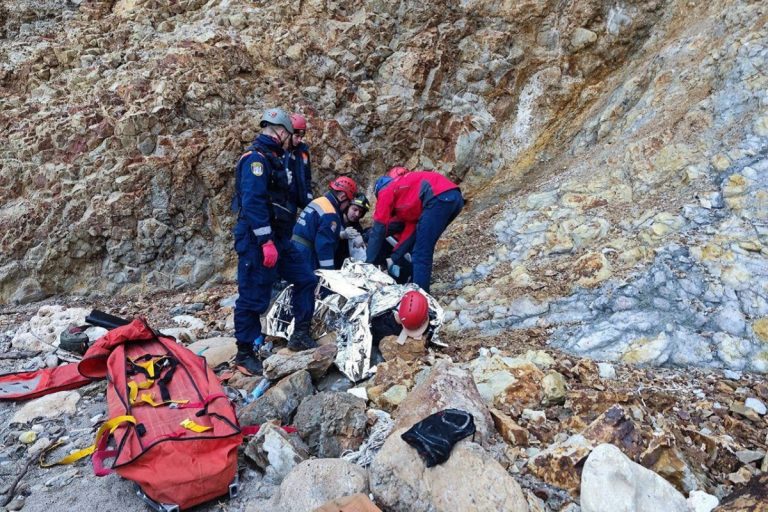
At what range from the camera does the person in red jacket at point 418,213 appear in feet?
17.6

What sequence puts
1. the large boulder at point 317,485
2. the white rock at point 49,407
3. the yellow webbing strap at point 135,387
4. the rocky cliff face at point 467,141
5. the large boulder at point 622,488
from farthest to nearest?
the rocky cliff face at point 467,141 < the white rock at point 49,407 < the yellow webbing strap at point 135,387 < the large boulder at point 317,485 < the large boulder at point 622,488

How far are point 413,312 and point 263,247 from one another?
52.1 inches

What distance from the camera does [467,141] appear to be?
25.1 feet

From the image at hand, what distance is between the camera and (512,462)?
2.90m

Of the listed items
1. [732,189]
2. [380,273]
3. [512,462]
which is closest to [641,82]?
[732,189]

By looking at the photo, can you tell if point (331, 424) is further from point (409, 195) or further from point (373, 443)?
point (409, 195)

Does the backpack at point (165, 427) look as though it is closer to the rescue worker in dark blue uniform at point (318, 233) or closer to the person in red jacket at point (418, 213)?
the rescue worker in dark blue uniform at point (318, 233)

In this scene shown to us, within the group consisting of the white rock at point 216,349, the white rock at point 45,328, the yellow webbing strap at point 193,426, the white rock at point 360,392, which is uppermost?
the yellow webbing strap at point 193,426

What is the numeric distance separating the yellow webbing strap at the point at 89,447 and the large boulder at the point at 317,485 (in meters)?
0.87

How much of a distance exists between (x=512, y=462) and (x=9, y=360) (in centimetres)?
449

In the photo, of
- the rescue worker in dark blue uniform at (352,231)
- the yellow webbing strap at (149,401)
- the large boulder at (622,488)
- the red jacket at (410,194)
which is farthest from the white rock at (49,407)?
→ the large boulder at (622,488)

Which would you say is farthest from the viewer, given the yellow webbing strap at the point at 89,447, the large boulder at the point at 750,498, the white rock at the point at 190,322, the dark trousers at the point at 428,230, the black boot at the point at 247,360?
the white rock at the point at 190,322

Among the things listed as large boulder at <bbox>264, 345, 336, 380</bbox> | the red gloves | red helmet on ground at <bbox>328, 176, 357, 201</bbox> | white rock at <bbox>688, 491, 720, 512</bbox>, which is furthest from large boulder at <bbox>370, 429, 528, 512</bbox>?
red helmet on ground at <bbox>328, 176, 357, 201</bbox>

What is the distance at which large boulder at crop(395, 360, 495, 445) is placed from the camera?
305cm
